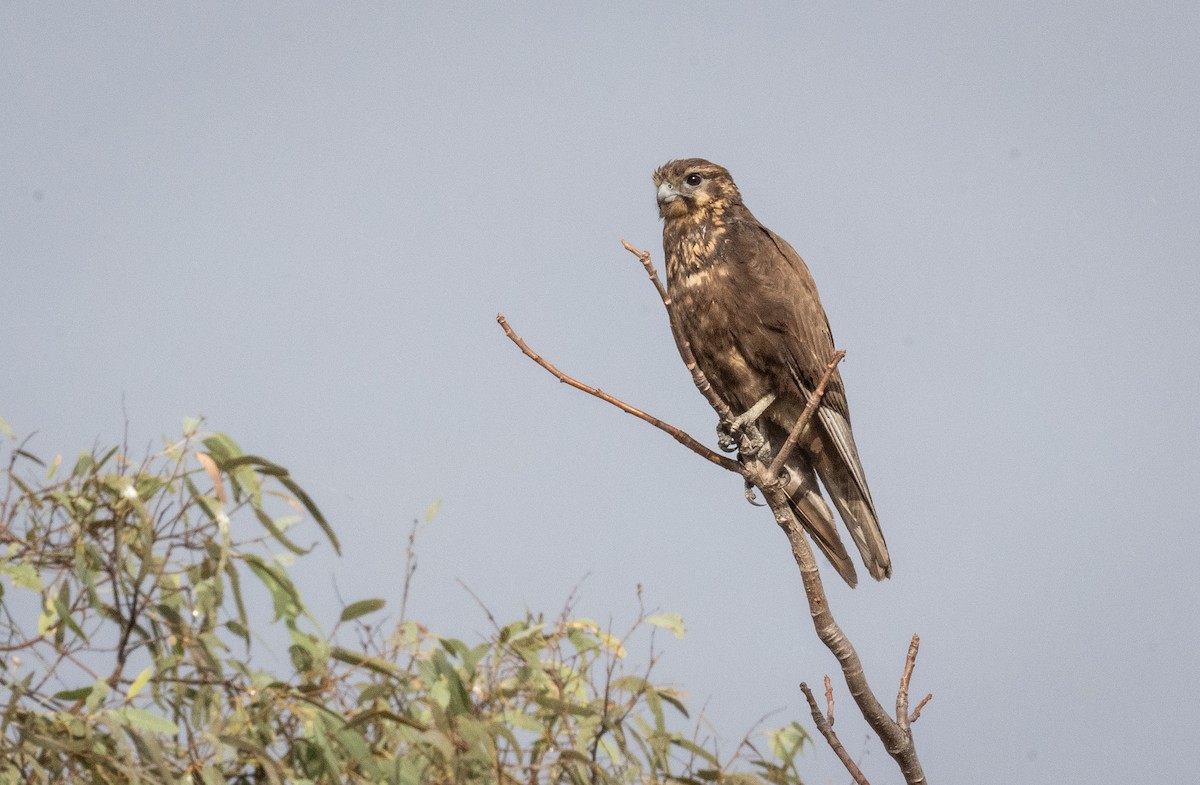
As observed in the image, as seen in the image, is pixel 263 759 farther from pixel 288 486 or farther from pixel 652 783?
pixel 652 783

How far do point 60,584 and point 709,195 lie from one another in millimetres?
1988

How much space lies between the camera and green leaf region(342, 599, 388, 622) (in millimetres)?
2502

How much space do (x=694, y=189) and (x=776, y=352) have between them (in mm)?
632

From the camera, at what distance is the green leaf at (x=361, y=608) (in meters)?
2.50

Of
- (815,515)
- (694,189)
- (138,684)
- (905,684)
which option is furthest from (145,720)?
(694,189)

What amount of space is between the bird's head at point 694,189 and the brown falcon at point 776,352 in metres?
0.11

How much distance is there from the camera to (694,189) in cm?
350

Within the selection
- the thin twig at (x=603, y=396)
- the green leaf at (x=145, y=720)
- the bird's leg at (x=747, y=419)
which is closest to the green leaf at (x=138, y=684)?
the green leaf at (x=145, y=720)

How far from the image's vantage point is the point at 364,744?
7.78ft

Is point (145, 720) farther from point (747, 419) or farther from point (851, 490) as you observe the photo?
point (851, 490)

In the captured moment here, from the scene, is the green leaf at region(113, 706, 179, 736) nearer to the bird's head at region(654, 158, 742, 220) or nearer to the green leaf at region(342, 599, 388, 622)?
the green leaf at region(342, 599, 388, 622)

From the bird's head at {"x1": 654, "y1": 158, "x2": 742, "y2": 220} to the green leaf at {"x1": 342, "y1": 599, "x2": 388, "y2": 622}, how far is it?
152 centimetres

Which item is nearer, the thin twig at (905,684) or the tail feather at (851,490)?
the thin twig at (905,684)

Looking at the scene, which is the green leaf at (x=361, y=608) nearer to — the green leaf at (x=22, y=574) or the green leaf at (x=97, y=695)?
the green leaf at (x=97, y=695)
